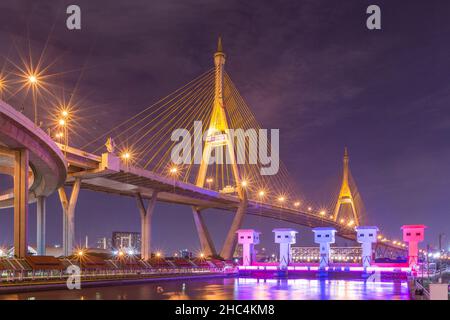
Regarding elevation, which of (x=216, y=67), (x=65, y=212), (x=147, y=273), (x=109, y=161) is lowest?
(x=147, y=273)

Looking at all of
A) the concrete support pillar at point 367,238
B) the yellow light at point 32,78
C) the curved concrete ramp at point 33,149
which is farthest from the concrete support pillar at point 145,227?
the yellow light at point 32,78

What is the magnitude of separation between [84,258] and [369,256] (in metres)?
28.5

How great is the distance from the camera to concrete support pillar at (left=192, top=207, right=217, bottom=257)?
76.6 metres

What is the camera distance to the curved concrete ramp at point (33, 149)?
31422 millimetres

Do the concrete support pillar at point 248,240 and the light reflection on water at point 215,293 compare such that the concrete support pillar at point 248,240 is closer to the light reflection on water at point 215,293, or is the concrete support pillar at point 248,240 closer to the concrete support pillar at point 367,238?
the concrete support pillar at point 367,238

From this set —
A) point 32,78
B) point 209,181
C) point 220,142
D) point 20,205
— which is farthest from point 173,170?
point 32,78

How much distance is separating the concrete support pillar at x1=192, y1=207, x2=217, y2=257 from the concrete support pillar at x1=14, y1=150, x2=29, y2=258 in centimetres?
4130

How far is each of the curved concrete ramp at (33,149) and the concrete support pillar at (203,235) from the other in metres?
26.8

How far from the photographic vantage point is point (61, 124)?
4319cm

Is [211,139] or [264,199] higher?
[211,139]

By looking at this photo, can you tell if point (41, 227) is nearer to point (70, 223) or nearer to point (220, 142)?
point (70, 223)

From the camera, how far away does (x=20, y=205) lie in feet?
123
